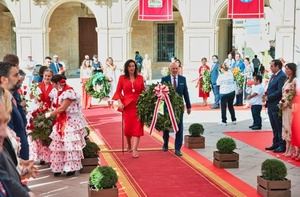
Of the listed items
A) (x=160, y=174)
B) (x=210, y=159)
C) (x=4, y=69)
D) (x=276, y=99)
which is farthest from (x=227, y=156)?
(x=4, y=69)

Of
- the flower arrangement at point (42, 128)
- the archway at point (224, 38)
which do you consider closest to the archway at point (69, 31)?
the archway at point (224, 38)

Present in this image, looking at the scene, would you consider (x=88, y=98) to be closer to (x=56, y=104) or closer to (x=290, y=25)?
(x=56, y=104)

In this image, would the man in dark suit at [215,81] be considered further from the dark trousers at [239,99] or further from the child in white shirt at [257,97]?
the child in white shirt at [257,97]

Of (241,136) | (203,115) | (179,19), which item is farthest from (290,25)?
(241,136)

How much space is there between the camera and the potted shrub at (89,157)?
29.2 ft

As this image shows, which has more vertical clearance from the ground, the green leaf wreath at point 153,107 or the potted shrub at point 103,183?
the green leaf wreath at point 153,107

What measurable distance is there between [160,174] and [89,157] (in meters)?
1.24

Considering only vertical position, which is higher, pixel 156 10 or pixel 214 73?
pixel 156 10

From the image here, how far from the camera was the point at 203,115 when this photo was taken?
642 inches

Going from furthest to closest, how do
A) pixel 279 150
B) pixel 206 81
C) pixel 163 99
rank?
pixel 206 81 → pixel 279 150 → pixel 163 99

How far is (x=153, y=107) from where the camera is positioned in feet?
33.4

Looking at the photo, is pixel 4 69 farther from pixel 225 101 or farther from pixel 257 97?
pixel 225 101

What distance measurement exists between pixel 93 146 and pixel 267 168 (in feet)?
9.96

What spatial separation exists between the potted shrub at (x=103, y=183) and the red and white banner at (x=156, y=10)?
1630cm
